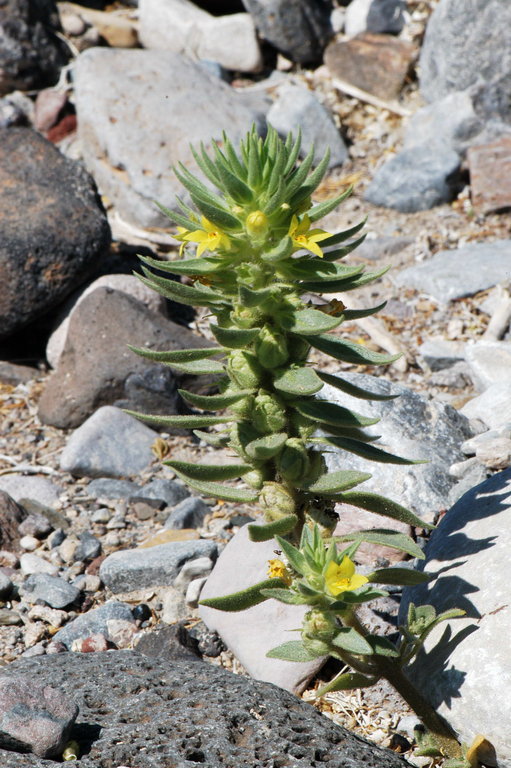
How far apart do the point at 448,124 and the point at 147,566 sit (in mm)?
4417

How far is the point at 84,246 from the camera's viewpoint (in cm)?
495

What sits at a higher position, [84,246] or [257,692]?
[257,692]

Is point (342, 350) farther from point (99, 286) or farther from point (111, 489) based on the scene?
point (99, 286)

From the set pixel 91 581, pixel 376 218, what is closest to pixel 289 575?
pixel 91 581

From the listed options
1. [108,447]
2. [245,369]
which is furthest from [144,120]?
[245,369]

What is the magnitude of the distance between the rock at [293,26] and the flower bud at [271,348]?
236 inches

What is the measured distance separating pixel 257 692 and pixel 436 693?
499 mm

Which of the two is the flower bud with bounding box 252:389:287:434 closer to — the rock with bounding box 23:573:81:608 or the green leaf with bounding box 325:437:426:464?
the green leaf with bounding box 325:437:426:464

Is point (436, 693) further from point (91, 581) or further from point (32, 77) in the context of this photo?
point (32, 77)

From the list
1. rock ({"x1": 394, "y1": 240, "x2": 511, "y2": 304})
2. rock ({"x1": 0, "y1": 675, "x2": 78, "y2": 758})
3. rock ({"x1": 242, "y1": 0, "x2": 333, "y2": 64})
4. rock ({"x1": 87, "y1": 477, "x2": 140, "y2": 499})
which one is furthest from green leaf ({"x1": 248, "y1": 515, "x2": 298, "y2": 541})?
rock ({"x1": 242, "y1": 0, "x2": 333, "y2": 64})

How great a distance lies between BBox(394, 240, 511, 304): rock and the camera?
16.4 feet

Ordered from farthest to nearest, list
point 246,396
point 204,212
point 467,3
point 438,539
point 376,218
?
point 467,3 < point 376,218 < point 438,539 < point 246,396 < point 204,212

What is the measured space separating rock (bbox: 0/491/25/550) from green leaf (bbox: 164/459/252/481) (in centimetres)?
173

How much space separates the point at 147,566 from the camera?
3348 mm
